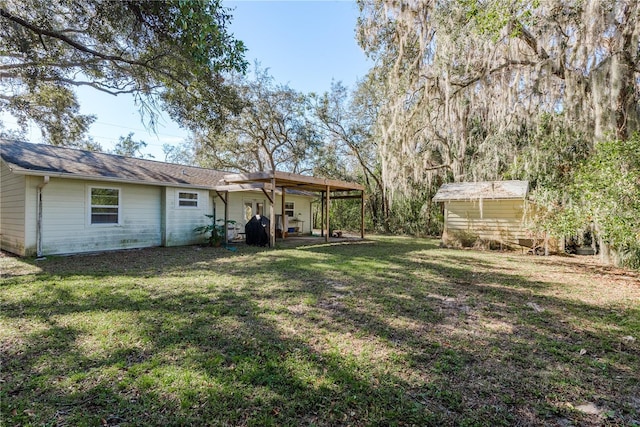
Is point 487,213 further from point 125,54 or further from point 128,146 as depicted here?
point 128,146

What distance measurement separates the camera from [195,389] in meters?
2.31

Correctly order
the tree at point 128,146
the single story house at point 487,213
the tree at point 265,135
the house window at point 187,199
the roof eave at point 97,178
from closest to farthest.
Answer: the roof eave at point 97,178, the single story house at point 487,213, the house window at point 187,199, the tree at point 265,135, the tree at point 128,146

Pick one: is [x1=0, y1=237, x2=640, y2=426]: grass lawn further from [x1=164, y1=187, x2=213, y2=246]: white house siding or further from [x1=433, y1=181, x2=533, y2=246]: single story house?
[x1=433, y1=181, x2=533, y2=246]: single story house

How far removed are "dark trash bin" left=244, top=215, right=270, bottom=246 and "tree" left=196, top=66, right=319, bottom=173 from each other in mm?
7108

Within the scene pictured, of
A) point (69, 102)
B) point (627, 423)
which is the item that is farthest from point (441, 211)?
point (69, 102)

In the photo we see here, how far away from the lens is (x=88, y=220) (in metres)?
8.83

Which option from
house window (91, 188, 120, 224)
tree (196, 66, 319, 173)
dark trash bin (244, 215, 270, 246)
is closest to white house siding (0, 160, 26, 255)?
house window (91, 188, 120, 224)

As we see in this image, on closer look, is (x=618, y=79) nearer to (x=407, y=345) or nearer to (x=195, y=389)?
(x=407, y=345)

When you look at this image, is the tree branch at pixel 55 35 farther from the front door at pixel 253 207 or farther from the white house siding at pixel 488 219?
the white house siding at pixel 488 219

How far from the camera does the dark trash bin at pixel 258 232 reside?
11.0 meters

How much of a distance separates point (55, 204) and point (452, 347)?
9.83 metres

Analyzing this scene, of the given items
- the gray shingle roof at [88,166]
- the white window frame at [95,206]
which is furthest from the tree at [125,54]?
the white window frame at [95,206]

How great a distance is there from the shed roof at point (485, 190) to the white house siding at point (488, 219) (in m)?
0.34

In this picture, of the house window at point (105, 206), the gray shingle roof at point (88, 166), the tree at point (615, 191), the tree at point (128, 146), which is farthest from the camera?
the tree at point (128, 146)
